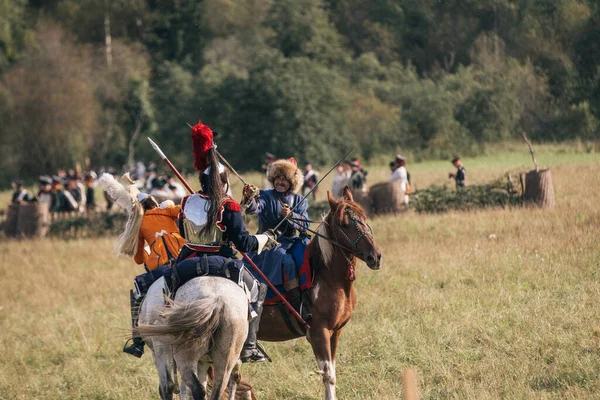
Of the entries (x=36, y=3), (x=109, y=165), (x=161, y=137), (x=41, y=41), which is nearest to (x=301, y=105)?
Result: (x=161, y=137)

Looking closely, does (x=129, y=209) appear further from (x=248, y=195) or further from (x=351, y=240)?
(x=351, y=240)

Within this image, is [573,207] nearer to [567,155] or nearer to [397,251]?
[397,251]

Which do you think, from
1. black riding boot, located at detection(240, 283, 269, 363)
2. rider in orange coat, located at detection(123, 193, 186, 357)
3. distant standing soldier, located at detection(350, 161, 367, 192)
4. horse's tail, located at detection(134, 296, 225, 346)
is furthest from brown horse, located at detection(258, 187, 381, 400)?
distant standing soldier, located at detection(350, 161, 367, 192)

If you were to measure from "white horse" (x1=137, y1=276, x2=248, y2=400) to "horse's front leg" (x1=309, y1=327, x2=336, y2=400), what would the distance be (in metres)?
1.33

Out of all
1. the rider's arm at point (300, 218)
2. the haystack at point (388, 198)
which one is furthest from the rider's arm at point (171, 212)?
the haystack at point (388, 198)

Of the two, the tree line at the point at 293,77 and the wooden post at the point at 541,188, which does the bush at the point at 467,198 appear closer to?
the wooden post at the point at 541,188

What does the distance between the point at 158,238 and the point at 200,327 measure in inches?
85.5

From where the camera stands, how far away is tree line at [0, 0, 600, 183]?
95.3 feet

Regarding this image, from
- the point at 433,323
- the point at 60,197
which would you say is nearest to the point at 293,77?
the point at 60,197

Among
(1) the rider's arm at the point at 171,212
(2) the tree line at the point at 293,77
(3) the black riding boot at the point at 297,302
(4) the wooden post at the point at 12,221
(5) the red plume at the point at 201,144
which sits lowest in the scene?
(4) the wooden post at the point at 12,221

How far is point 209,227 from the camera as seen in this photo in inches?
276

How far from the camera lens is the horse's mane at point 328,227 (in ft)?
27.0

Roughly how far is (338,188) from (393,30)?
27.4m

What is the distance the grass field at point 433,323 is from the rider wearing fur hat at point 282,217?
48.5 inches
